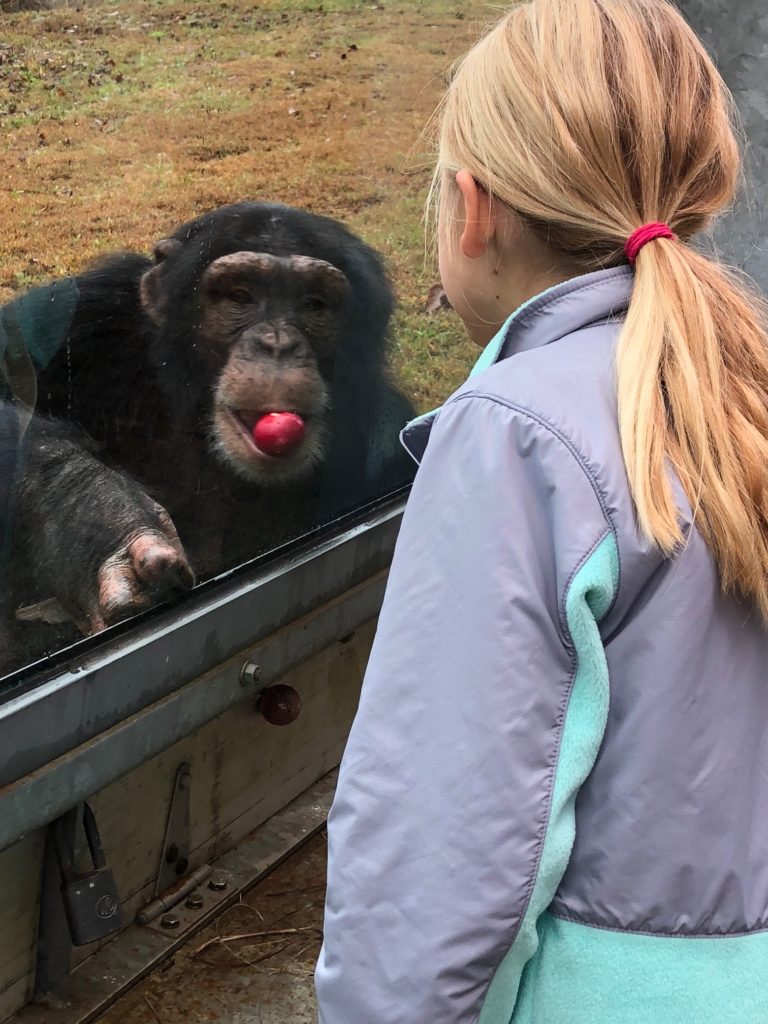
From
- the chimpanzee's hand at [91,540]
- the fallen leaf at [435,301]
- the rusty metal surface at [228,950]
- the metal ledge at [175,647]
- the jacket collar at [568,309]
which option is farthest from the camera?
the fallen leaf at [435,301]

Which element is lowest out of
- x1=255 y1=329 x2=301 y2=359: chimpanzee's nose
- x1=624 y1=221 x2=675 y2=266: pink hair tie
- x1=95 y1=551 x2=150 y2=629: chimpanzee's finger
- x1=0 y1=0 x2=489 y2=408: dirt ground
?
x1=95 y1=551 x2=150 y2=629: chimpanzee's finger

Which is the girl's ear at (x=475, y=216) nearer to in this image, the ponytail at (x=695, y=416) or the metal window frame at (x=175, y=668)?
the ponytail at (x=695, y=416)

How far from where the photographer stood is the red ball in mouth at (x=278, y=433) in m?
2.27

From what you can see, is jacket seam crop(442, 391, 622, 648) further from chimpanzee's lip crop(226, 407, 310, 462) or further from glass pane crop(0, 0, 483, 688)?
chimpanzee's lip crop(226, 407, 310, 462)

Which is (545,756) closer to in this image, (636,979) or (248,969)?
(636,979)

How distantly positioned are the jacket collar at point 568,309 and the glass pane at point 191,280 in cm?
81

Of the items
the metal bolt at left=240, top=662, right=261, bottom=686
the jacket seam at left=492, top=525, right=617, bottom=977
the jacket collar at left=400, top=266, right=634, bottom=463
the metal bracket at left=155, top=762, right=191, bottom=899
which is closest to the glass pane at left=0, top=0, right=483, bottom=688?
the metal bolt at left=240, top=662, right=261, bottom=686

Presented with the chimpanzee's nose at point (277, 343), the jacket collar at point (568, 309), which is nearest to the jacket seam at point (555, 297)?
the jacket collar at point (568, 309)

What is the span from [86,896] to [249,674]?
53cm

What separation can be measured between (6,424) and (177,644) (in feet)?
1.76

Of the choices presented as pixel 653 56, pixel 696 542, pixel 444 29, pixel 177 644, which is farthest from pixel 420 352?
pixel 696 542

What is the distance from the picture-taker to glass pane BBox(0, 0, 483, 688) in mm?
Answer: 1705

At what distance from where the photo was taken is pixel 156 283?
204 cm

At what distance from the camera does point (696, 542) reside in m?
1.07
